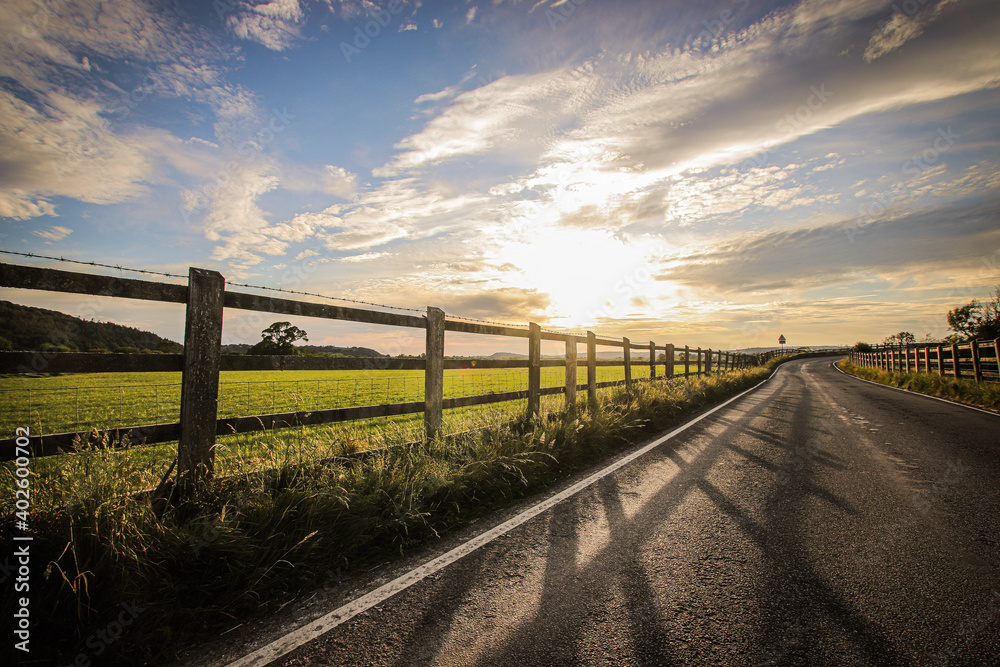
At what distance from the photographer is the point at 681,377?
15359 millimetres

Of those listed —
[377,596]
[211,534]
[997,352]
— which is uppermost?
[997,352]

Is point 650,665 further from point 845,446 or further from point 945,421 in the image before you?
point 945,421

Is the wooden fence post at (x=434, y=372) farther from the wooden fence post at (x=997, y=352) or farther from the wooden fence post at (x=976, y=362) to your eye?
the wooden fence post at (x=976, y=362)

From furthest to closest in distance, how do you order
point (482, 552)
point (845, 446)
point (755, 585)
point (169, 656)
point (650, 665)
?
point (845, 446), point (482, 552), point (755, 585), point (169, 656), point (650, 665)

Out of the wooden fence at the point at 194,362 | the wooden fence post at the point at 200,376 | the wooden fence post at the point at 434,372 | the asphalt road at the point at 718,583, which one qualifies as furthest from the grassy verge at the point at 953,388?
the wooden fence post at the point at 200,376

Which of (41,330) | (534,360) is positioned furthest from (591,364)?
(41,330)

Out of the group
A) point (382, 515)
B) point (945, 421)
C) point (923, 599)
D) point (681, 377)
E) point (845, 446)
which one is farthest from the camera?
point (681, 377)

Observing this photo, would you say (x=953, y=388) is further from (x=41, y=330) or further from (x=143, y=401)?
(x=143, y=401)

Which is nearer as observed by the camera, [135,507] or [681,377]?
[135,507]

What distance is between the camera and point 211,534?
2.65m

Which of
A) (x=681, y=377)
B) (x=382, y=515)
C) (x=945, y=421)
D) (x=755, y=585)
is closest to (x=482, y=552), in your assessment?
(x=382, y=515)

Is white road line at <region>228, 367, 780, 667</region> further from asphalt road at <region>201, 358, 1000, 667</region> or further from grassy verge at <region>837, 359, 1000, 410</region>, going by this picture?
grassy verge at <region>837, 359, 1000, 410</region>

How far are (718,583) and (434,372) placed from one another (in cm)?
348

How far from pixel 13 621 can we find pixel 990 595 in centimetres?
496
